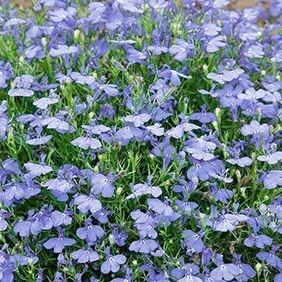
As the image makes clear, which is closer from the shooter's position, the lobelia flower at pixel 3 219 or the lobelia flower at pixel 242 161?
the lobelia flower at pixel 3 219

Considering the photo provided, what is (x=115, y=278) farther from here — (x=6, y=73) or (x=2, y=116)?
(x=6, y=73)

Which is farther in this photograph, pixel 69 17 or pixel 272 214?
pixel 69 17

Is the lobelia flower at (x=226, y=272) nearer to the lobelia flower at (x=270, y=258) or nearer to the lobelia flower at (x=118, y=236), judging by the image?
the lobelia flower at (x=270, y=258)

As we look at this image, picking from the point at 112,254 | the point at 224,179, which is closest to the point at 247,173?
the point at 224,179

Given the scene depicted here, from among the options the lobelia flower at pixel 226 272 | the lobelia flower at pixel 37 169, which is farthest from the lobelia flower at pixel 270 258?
the lobelia flower at pixel 37 169


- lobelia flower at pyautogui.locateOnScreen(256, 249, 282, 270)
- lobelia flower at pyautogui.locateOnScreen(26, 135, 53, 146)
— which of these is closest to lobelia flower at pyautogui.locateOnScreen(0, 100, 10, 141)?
lobelia flower at pyautogui.locateOnScreen(26, 135, 53, 146)

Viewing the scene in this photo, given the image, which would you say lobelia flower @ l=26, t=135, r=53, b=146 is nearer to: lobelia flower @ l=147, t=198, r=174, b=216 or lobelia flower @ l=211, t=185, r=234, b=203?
lobelia flower @ l=147, t=198, r=174, b=216
